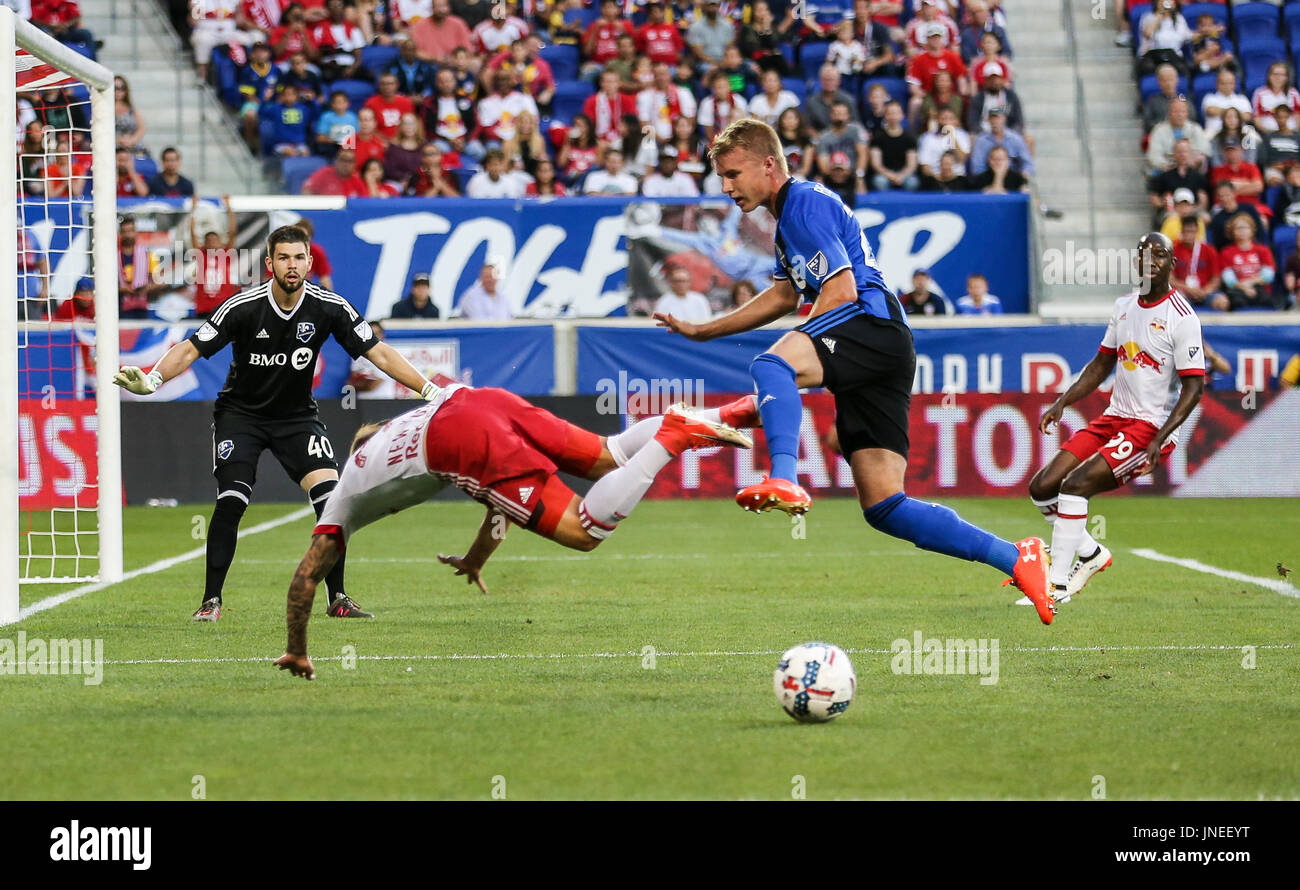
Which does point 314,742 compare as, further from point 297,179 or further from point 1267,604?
point 297,179

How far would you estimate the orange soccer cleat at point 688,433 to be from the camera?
6797 millimetres

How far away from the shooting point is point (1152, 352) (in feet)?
34.5

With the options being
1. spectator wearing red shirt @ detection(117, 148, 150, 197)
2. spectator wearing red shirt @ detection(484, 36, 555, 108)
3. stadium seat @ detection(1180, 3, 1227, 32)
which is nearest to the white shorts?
spectator wearing red shirt @ detection(117, 148, 150, 197)

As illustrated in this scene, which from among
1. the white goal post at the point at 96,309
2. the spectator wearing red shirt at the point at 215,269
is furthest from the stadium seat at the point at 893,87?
the white goal post at the point at 96,309

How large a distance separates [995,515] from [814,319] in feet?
A: 30.9

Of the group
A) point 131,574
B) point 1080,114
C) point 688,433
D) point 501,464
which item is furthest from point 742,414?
point 1080,114

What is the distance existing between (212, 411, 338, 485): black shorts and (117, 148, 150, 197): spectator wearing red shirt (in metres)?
11.6

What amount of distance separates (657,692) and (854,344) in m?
1.72

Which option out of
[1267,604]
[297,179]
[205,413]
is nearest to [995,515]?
[1267,604]

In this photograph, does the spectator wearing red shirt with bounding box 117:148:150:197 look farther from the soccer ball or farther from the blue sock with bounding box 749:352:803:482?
the soccer ball

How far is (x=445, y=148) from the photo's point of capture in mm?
21656

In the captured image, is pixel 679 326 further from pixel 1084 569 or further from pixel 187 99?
pixel 187 99

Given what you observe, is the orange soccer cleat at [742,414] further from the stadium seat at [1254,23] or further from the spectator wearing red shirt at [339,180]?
the stadium seat at [1254,23]

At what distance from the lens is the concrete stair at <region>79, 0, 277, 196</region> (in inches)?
866
